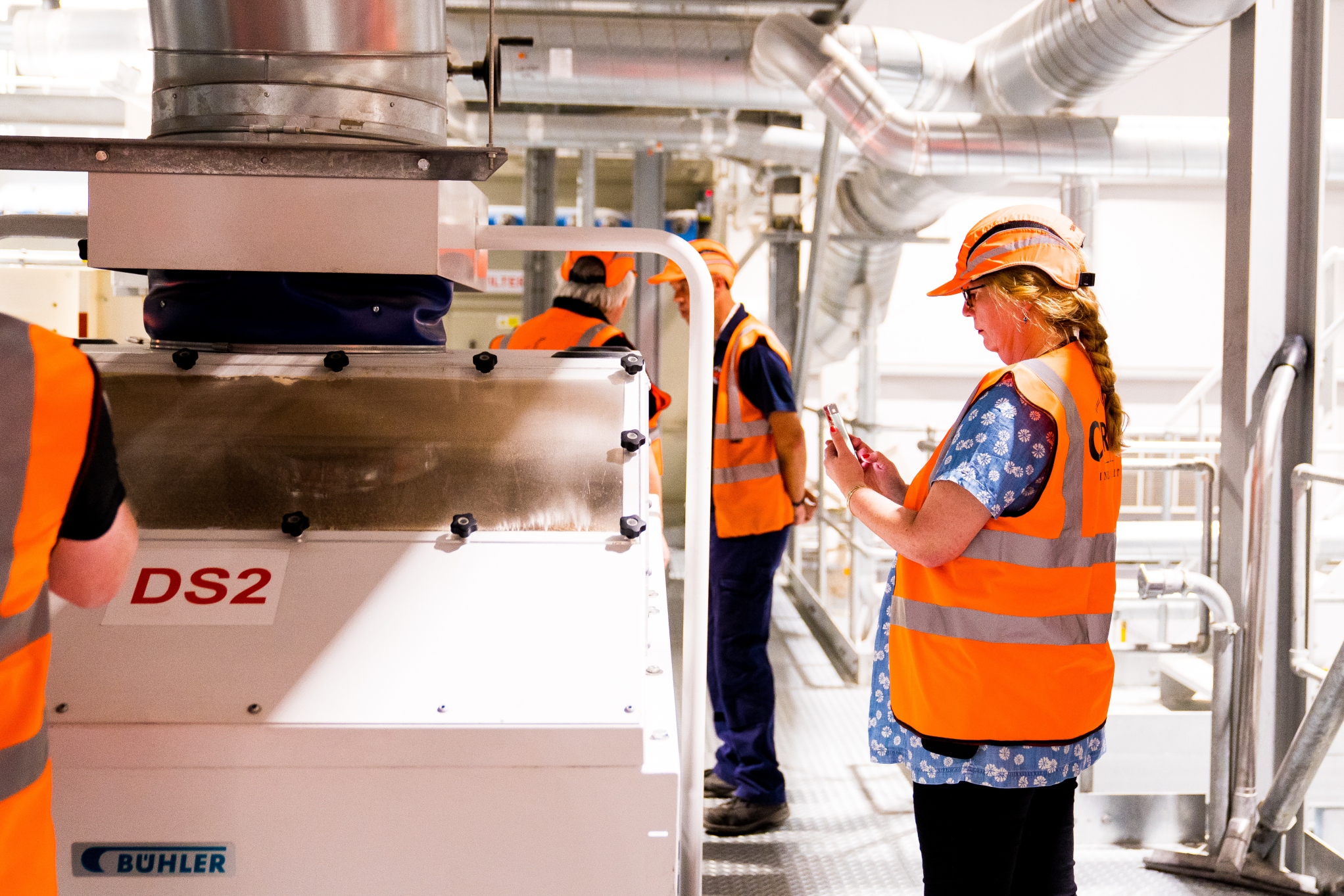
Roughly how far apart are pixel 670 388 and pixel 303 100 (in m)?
6.43

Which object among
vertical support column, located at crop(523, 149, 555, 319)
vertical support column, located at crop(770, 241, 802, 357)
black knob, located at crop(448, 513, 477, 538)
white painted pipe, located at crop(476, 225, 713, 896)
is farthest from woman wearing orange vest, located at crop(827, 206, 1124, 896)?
vertical support column, located at crop(770, 241, 802, 357)

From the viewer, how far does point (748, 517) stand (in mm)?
2686

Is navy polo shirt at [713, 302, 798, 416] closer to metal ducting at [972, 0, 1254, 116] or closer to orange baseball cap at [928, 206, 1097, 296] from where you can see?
orange baseball cap at [928, 206, 1097, 296]

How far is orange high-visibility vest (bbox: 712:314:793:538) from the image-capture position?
105 inches

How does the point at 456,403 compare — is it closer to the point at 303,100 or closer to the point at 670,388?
the point at 303,100

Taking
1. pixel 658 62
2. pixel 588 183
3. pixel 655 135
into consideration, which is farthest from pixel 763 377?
pixel 588 183

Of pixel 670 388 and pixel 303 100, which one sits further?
pixel 670 388

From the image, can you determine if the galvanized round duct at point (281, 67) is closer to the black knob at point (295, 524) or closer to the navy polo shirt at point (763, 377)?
the black knob at point (295, 524)

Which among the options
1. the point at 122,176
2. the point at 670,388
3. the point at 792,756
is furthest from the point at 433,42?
the point at 670,388

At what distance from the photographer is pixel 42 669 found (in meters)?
0.93

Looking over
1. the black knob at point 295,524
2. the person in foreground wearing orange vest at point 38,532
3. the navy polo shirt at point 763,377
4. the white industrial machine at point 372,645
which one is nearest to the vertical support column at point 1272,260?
the navy polo shirt at point 763,377

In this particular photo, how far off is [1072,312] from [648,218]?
415 cm

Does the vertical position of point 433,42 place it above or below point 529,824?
above

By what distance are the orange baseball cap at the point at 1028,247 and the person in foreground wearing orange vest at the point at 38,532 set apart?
1.18 m
